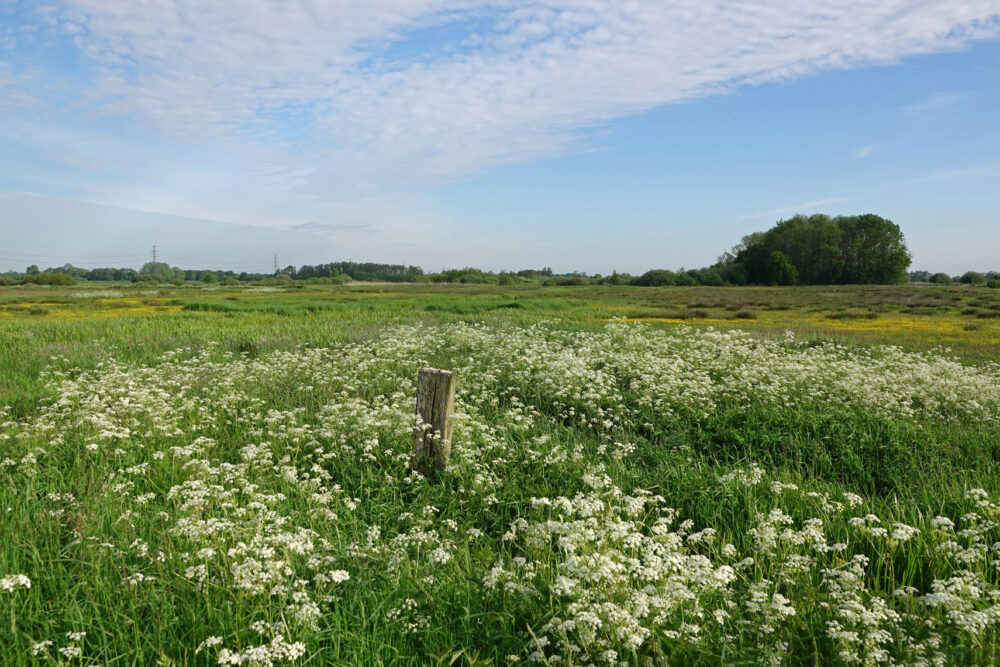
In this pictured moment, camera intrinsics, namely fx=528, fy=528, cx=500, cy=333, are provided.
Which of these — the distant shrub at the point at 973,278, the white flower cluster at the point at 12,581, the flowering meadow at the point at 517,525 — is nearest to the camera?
the white flower cluster at the point at 12,581

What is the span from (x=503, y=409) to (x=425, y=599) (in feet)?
19.5

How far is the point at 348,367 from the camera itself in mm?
11992

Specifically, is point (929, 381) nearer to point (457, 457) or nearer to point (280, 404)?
point (457, 457)

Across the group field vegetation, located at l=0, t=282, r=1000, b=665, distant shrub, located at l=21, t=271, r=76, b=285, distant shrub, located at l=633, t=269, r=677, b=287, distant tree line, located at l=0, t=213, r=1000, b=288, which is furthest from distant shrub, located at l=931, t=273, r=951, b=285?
distant shrub, located at l=21, t=271, r=76, b=285

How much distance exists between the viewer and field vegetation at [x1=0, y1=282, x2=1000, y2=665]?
129 inches

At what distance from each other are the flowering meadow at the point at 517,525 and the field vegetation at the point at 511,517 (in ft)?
0.13

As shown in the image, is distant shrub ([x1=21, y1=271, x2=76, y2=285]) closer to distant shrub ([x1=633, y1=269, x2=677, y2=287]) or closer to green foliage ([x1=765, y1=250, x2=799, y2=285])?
distant shrub ([x1=633, y1=269, x2=677, y2=287])

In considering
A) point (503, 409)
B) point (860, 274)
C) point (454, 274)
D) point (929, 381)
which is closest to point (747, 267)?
point (860, 274)

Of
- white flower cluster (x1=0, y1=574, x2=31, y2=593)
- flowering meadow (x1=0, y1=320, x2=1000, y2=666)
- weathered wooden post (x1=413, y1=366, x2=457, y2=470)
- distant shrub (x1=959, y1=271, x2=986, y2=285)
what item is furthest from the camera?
distant shrub (x1=959, y1=271, x2=986, y2=285)

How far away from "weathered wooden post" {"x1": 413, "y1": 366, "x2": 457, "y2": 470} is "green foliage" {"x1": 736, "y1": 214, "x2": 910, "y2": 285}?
9216cm

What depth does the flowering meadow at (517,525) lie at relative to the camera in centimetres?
327

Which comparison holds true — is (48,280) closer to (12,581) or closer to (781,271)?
(12,581)

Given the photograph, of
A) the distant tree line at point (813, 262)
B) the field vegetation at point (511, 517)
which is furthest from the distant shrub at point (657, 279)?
the field vegetation at point (511, 517)

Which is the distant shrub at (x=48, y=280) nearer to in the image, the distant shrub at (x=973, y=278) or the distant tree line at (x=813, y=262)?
the distant tree line at (x=813, y=262)
